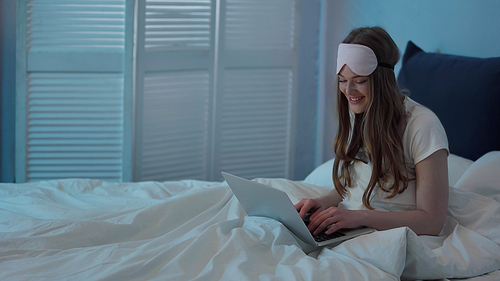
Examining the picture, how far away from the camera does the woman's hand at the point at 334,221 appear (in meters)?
1.18

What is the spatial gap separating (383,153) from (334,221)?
0.26 metres

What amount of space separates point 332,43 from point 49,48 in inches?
69.6

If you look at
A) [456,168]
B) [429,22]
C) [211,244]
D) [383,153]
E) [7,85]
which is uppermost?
[429,22]

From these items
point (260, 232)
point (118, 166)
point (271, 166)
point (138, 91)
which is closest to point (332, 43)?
point (271, 166)

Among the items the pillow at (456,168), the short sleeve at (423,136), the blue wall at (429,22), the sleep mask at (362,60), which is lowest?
the pillow at (456,168)

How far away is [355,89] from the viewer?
1.35 m

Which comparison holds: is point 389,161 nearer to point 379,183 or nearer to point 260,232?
point 379,183

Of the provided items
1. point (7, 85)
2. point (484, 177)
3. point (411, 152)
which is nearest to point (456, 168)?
point (484, 177)

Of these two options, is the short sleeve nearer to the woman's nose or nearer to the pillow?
the woman's nose

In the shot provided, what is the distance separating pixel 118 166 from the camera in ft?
8.95

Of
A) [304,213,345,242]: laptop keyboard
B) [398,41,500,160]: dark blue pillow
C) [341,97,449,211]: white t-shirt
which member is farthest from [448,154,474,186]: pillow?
[304,213,345,242]: laptop keyboard

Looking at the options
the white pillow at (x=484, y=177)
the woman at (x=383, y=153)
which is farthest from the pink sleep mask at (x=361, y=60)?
the white pillow at (x=484, y=177)

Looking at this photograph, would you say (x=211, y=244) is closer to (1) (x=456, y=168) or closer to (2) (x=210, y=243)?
(2) (x=210, y=243)

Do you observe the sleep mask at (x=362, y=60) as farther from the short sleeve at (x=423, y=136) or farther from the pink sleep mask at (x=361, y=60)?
the short sleeve at (x=423, y=136)
